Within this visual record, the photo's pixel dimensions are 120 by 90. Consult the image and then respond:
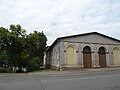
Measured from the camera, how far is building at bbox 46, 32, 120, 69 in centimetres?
2856

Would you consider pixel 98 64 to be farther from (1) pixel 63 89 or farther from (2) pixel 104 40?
(1) pixel 63 89

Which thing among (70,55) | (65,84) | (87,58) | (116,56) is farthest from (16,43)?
(65,84)

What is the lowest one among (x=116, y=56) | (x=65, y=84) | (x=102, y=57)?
(x=65, y=84)

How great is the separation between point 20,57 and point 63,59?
806cm

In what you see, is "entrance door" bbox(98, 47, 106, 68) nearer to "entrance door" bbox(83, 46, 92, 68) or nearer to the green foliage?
"entrance door" bbox(83, 46, 92, 68)

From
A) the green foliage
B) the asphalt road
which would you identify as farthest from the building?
the asphalt road

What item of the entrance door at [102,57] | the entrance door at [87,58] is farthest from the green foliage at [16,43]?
the entrance door at [102,57]

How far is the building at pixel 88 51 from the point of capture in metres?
28.6

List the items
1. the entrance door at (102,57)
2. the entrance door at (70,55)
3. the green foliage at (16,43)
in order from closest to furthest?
the green foliage at (16,43) → the entrance door at (70,55) → the entrance door at (102,57)

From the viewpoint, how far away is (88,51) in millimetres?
30422

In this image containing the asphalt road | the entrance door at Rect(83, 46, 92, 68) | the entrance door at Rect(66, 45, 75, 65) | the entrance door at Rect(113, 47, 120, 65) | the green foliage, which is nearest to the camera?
the asphalt road

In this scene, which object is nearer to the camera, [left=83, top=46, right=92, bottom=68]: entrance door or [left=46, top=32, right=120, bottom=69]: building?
[left=46, top=32, right=120, bottom=69]: building

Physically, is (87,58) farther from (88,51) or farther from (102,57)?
(102,57)

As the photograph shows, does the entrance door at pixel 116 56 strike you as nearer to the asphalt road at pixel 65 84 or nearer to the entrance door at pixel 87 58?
the entrance door at pixel 87 58
